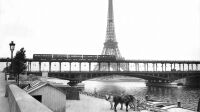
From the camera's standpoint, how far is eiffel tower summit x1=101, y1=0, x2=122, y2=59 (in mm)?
179000

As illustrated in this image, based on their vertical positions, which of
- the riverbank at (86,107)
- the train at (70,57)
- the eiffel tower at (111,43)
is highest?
the eiffel tower at (111,43)

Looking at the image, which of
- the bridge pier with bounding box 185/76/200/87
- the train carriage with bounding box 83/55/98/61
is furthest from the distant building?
the bridge pier with bounding box 185/76/200/87

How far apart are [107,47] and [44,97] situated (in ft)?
528

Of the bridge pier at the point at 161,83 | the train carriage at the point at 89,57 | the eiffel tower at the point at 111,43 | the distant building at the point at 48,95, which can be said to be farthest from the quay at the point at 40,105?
the eiffel tower at the point at 111,43

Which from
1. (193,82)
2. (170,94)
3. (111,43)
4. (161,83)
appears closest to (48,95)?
(170,94)

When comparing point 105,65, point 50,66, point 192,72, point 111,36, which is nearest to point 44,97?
point 50,66

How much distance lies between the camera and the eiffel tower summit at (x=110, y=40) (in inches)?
7047

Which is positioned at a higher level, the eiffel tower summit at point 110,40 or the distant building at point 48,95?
the eiffel tower summit at point 110,40

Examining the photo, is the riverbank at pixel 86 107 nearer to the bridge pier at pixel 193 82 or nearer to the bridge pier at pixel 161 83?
the bridge pier at pixel 161 83

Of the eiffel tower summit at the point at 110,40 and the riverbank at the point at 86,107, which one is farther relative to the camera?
the eiffel tower summit at the point at 110,40

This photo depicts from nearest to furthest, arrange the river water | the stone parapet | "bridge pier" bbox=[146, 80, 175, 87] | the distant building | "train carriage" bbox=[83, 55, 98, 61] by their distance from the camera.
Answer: the stone parapet
the distant building
the river water
"bridge pier" bbox=[146, 80, 175, 87]
"train carriage" bbox=[83, 55, 98, 61]

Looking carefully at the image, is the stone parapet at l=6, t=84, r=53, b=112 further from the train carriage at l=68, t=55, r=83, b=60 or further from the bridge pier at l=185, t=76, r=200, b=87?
the bridge pier at l=185, t=76, r=200, b=87

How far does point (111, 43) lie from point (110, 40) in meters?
3.71

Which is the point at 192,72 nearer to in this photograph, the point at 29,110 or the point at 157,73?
the point at 157,73
